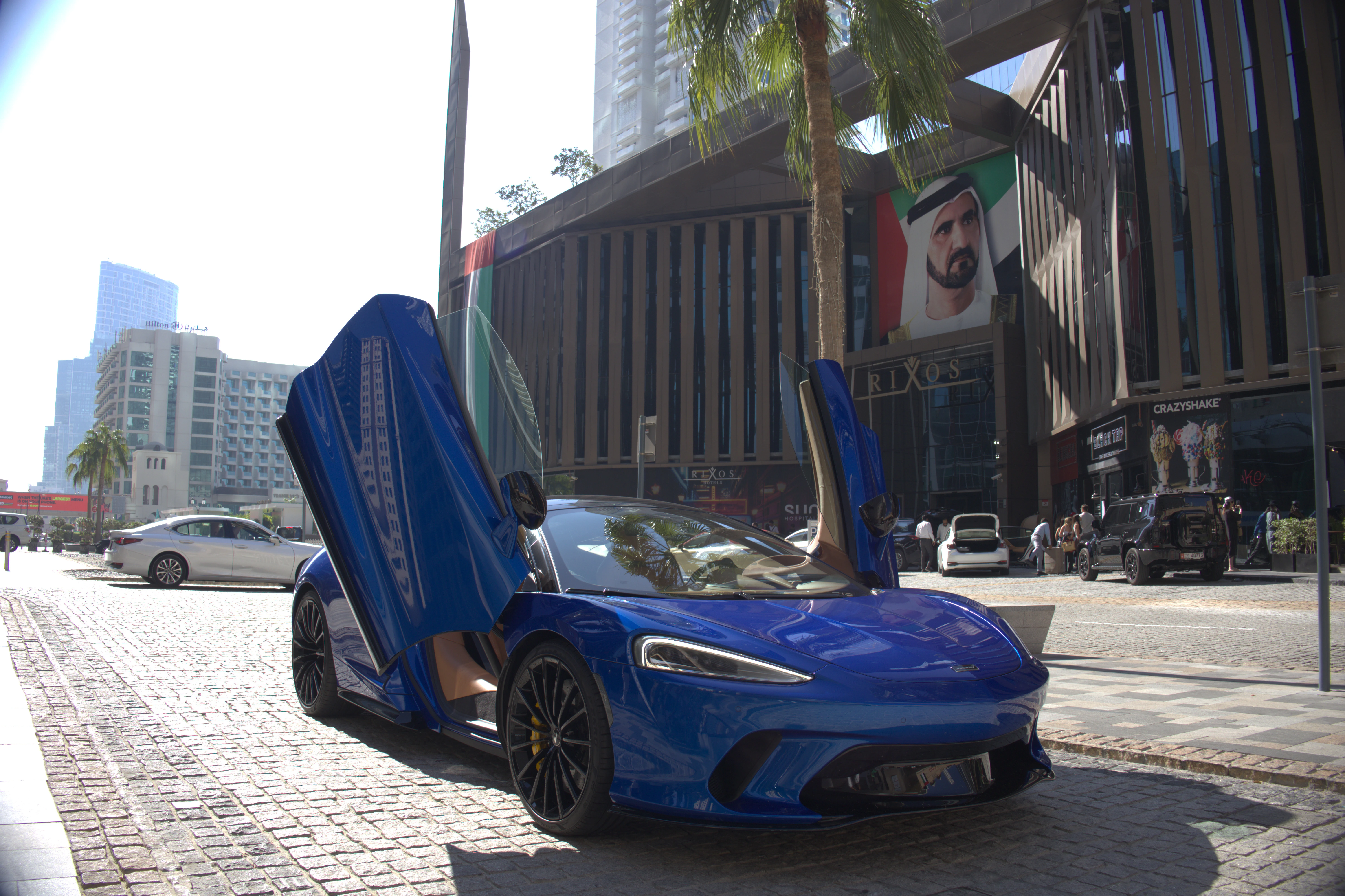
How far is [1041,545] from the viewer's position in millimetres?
24219

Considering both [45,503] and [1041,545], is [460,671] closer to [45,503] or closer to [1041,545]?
[1041,545]

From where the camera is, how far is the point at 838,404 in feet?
17.0

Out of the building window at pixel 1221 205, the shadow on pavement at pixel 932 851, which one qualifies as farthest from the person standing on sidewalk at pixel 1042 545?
the shadow on pavement at pixel 932 851

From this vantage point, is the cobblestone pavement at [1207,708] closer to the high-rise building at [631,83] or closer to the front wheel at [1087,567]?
the front wheel at [1087,567]

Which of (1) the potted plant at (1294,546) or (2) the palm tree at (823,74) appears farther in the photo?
(1) the potted plant at (1294,546)

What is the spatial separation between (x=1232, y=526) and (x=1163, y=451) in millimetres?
5784

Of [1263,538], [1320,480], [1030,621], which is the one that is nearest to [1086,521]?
[1263,538]

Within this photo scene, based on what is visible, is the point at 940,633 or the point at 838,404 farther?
the point at 838,404

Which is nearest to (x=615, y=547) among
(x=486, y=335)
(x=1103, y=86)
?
(x=486, y=335)

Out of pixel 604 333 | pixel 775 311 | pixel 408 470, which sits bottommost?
pixel 408 470

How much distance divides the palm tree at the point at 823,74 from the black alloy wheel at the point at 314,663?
15.4ft

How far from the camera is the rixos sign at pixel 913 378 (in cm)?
4047

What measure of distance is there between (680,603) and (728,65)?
6972 mm

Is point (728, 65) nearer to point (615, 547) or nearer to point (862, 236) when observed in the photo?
point (615, 547)
